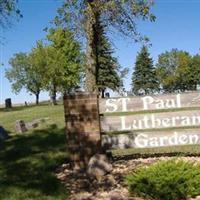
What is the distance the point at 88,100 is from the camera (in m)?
9.77

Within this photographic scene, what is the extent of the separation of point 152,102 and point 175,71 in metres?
91.2

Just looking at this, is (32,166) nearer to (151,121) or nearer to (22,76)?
(151,121)

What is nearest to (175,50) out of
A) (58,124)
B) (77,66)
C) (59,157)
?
(77,66)

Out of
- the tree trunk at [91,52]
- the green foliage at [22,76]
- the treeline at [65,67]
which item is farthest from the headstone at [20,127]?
the green foliage at [22,76]

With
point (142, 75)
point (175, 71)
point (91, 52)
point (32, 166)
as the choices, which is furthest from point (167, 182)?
point (175, 71)

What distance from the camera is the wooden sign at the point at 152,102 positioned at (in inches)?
392

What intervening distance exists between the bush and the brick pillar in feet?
6.90

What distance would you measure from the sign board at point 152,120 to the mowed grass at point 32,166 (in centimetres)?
158

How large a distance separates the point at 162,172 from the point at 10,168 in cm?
399

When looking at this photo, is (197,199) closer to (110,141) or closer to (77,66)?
(110,141)

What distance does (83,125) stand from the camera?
9773 millimetres

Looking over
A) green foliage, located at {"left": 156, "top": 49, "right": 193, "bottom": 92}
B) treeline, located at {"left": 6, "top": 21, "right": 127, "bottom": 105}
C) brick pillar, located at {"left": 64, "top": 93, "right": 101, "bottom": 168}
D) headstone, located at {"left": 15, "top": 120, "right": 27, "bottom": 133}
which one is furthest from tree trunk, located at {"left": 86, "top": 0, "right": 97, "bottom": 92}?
green foliage, located at {"left": 156, "top": 49, "right": 193, "bottom": 92}

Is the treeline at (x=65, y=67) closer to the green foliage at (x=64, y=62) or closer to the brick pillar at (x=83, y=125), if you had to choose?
the green foliage at (x=64, y=62)

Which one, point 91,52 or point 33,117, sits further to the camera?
point 33,117
